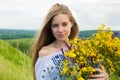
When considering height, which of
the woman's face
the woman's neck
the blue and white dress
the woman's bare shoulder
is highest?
the woman's face

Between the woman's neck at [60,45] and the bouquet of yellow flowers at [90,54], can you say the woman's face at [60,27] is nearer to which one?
the woman's neck at [60,45]

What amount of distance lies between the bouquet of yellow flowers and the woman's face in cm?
61

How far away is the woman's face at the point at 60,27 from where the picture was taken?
5.28 meters

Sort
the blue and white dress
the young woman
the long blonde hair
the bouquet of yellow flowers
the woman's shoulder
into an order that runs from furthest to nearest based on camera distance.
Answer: the long blonde hair → the woman's shoulder → the young woman → the blue and white dress → the bouquet of yellow flowers

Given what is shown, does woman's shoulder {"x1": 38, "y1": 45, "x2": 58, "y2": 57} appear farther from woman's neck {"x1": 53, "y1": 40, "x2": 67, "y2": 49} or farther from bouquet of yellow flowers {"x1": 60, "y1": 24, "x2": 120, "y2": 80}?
bouquet of yellow flowers {"x1": 60, "y1": 24, "x2": 120, "y2": 80}

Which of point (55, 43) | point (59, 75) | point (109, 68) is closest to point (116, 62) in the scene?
point (109, 68)

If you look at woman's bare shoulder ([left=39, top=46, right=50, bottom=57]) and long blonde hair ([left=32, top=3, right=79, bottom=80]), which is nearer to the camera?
woman's bare shoulder ([left=39, top=46, right=50, bottom=57])

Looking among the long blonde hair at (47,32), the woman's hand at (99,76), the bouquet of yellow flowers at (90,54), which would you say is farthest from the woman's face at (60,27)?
the woman's hand at (99,76)

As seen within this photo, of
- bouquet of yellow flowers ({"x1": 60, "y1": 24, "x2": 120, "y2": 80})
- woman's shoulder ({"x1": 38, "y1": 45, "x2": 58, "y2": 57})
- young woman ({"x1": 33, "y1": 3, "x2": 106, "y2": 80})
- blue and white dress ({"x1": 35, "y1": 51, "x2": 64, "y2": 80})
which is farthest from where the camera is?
woman's shoulder ({"x1": 38, "y1": 45, "x2": 58, "y2": 57})

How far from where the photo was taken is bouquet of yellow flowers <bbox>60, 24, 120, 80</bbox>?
4.56 m

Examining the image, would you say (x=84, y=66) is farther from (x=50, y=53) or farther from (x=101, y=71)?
(x=50, y=53)

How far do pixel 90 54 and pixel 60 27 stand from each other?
2.77ft

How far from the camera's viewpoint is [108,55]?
4754 millimetres

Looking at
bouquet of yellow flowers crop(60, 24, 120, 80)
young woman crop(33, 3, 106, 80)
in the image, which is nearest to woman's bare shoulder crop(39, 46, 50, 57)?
young woman crop(33, 3, 106, 80)
